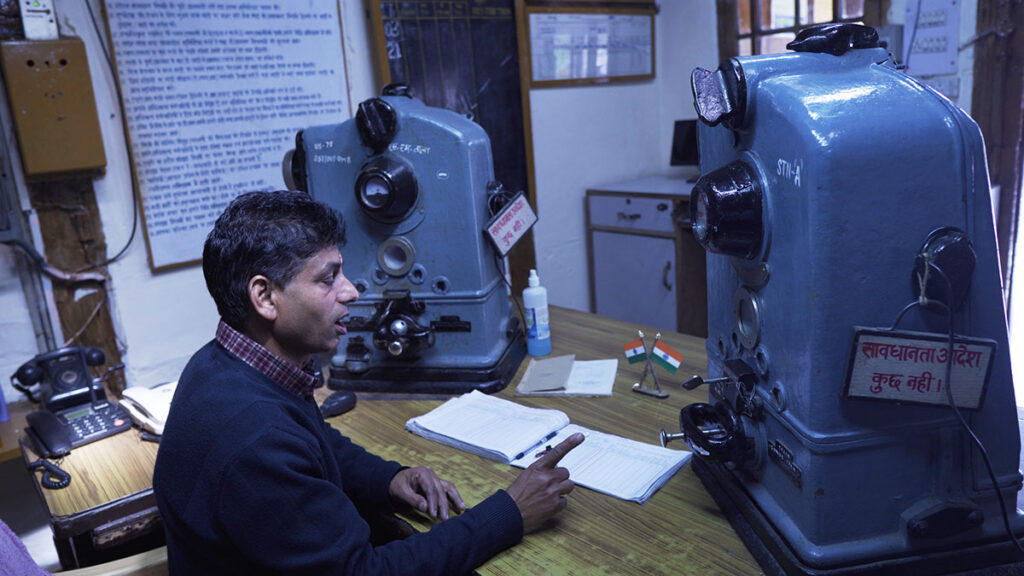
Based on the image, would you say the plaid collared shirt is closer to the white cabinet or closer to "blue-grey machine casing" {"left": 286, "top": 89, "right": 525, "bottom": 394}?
"blue-grey machine casing" {"left": 286, "top": 89, "right": 525, "bottom": 394}

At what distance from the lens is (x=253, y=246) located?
1040 mm

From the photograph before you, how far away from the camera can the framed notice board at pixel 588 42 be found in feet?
11.1

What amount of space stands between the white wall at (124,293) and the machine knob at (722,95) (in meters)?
1.92

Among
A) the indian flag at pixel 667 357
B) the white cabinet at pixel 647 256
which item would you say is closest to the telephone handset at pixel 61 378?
the indian flag at pixel 667 357

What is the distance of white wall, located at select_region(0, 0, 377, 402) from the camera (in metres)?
2.06

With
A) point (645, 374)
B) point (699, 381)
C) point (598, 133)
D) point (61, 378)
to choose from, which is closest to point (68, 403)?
point (61, 378)

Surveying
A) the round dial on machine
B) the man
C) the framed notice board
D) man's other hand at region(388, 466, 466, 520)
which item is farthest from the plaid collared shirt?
the framed notice board

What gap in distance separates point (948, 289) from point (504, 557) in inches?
27.8

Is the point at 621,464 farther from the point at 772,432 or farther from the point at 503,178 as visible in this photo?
the point at 503,178

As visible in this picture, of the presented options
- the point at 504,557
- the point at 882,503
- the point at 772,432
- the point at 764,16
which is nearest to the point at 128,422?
the point at 504,557

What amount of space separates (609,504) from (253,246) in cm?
71

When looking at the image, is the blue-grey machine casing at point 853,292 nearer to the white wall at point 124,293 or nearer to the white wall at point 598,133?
the white wall at point 124,293

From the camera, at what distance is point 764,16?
3453 millimetres

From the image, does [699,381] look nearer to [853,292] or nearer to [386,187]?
[853,292]
